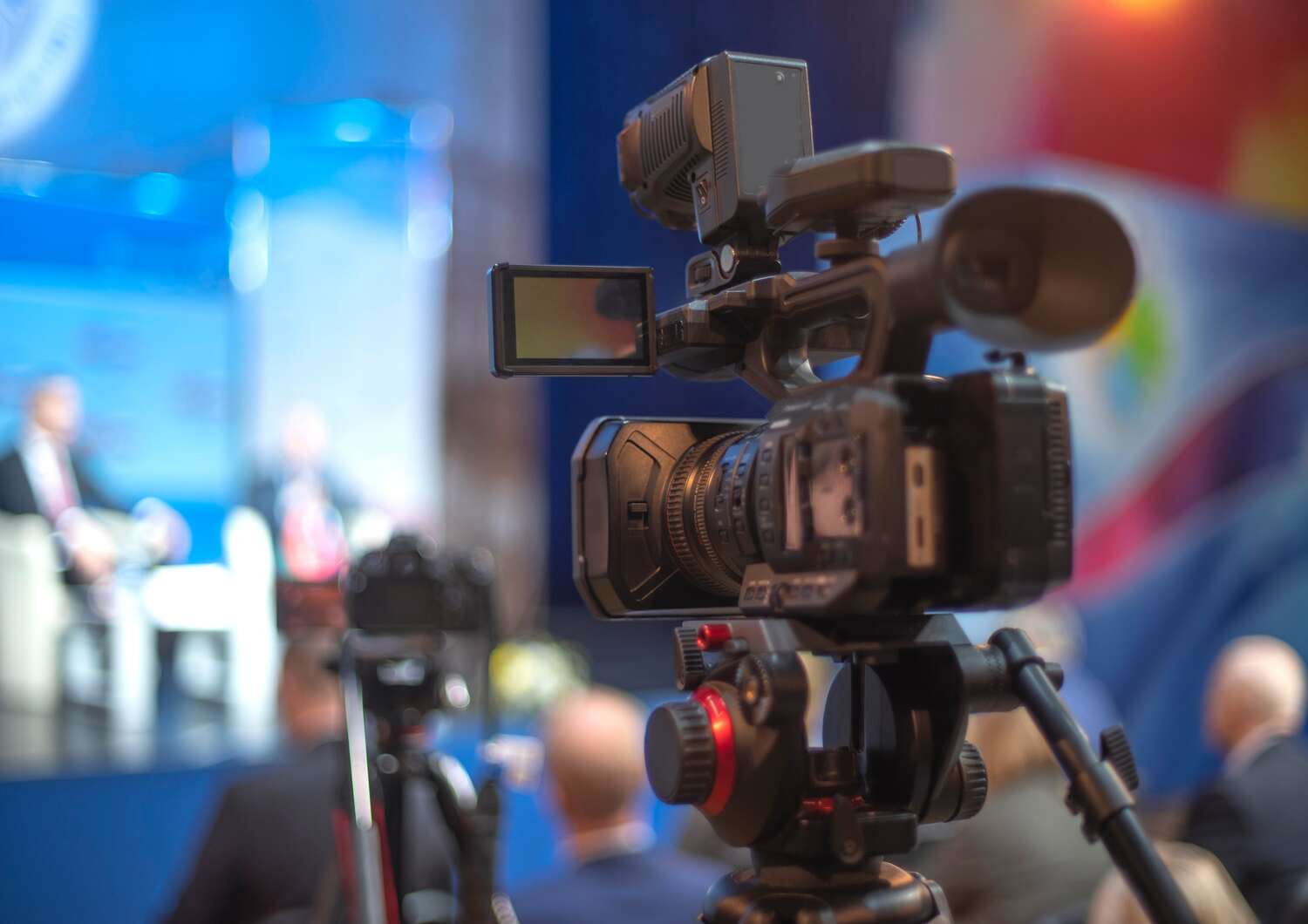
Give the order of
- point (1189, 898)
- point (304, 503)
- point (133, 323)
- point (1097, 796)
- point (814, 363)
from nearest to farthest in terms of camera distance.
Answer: point (1097, 796)
point (814, 363)
point (1189, 898)
point (133, 323)
point (304, 503)

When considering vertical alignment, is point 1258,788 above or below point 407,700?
below

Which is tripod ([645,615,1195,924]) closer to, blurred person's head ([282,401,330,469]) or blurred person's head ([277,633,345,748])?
blurred person's head ([277,633,345,748])

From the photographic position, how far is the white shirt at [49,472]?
2783 mm

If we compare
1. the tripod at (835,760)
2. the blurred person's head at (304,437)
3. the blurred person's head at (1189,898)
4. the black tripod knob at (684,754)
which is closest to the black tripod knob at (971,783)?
the tripod at (835,760)

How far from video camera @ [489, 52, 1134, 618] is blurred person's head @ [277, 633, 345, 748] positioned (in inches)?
52.2

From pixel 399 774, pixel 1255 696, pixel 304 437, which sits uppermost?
pixel 304 437

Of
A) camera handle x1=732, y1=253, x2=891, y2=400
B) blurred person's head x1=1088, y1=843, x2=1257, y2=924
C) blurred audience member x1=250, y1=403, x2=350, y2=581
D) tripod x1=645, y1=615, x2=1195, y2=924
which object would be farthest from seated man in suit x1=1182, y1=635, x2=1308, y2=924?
blurred audience member x1=250, y1=403, x2=350, y2=581

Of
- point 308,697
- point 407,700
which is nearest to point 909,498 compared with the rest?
point 407,700

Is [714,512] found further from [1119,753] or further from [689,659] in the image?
[1119,753]

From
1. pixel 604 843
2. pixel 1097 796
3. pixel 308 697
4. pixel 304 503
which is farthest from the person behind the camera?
pixel 304 503

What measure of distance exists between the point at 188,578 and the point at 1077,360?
3.22 m

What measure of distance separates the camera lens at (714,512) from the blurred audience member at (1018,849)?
1.55 metres

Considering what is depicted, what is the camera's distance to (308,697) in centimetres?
246

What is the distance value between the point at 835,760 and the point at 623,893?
37.8 inches
